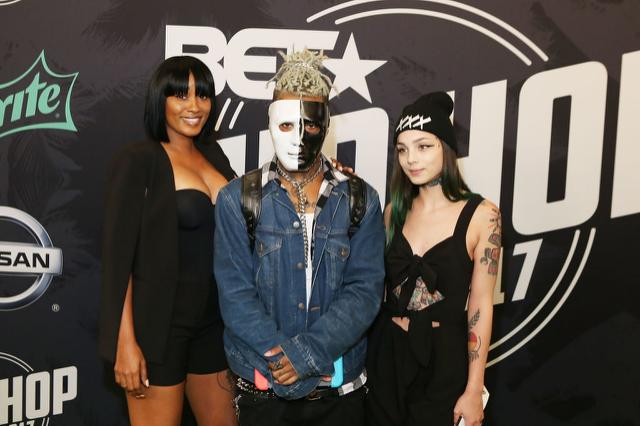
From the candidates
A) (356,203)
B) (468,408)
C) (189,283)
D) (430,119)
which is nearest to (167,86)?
(189,283)

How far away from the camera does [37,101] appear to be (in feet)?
9.18

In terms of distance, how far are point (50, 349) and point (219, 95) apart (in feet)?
4.82

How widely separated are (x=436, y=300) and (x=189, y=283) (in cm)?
85

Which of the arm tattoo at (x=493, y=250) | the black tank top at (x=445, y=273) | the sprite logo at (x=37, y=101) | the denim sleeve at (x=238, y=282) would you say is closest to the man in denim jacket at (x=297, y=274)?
the denim sleeve at (x=238, y=282)

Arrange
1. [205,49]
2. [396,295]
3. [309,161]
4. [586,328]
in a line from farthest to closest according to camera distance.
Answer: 1. [586,328]
2. [205,49]
3. [396,295]
4. [309,161]

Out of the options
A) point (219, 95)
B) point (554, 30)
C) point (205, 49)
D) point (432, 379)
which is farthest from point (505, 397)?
point (205, 49)

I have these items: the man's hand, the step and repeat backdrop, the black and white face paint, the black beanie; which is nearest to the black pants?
the man's hand

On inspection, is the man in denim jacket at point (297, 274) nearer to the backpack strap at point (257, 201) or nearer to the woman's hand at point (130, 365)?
the backpack strap at point (257, 201)

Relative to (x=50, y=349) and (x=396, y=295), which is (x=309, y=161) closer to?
(x=396, y=295)

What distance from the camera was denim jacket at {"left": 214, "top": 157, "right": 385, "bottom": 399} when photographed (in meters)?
1.77

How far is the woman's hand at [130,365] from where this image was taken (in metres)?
2.03

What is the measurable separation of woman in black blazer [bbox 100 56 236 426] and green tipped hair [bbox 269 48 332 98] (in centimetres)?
47

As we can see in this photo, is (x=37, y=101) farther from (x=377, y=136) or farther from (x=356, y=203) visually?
(x=356, y=203)

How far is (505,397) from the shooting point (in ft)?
9.86
